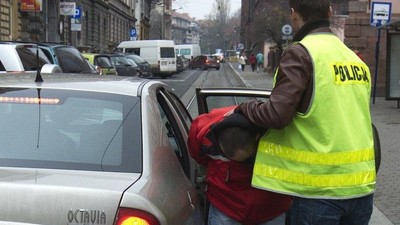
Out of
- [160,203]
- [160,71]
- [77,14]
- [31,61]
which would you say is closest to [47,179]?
[160,203]

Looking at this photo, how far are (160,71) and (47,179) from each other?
3474 centimetres

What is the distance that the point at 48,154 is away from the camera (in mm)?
2646

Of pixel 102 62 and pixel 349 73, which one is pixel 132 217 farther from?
pixel 102 62

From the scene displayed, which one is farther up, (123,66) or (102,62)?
(102,62)

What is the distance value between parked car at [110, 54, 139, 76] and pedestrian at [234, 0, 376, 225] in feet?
68.5

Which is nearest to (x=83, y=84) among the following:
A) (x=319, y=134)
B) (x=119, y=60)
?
(x=319, y=134)

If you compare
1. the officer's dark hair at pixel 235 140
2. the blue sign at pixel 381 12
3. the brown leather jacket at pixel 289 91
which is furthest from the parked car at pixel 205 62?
the brown leather jacket at pixel 289 91

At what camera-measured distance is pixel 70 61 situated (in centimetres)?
1207

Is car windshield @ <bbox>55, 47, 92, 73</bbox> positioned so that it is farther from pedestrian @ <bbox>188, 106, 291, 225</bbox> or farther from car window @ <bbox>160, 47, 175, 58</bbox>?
car window @ <bbox>160, 47, 175, 58</bbox>

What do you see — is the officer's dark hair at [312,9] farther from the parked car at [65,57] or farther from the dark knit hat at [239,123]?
the parked car at [65,57]

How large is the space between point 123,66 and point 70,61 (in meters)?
12.6

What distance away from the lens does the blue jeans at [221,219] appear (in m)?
3.00

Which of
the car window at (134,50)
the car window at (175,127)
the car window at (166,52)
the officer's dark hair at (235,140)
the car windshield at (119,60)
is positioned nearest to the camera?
the officer's dark hair at (235,140)

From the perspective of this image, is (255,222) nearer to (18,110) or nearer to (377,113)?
(18,110)
